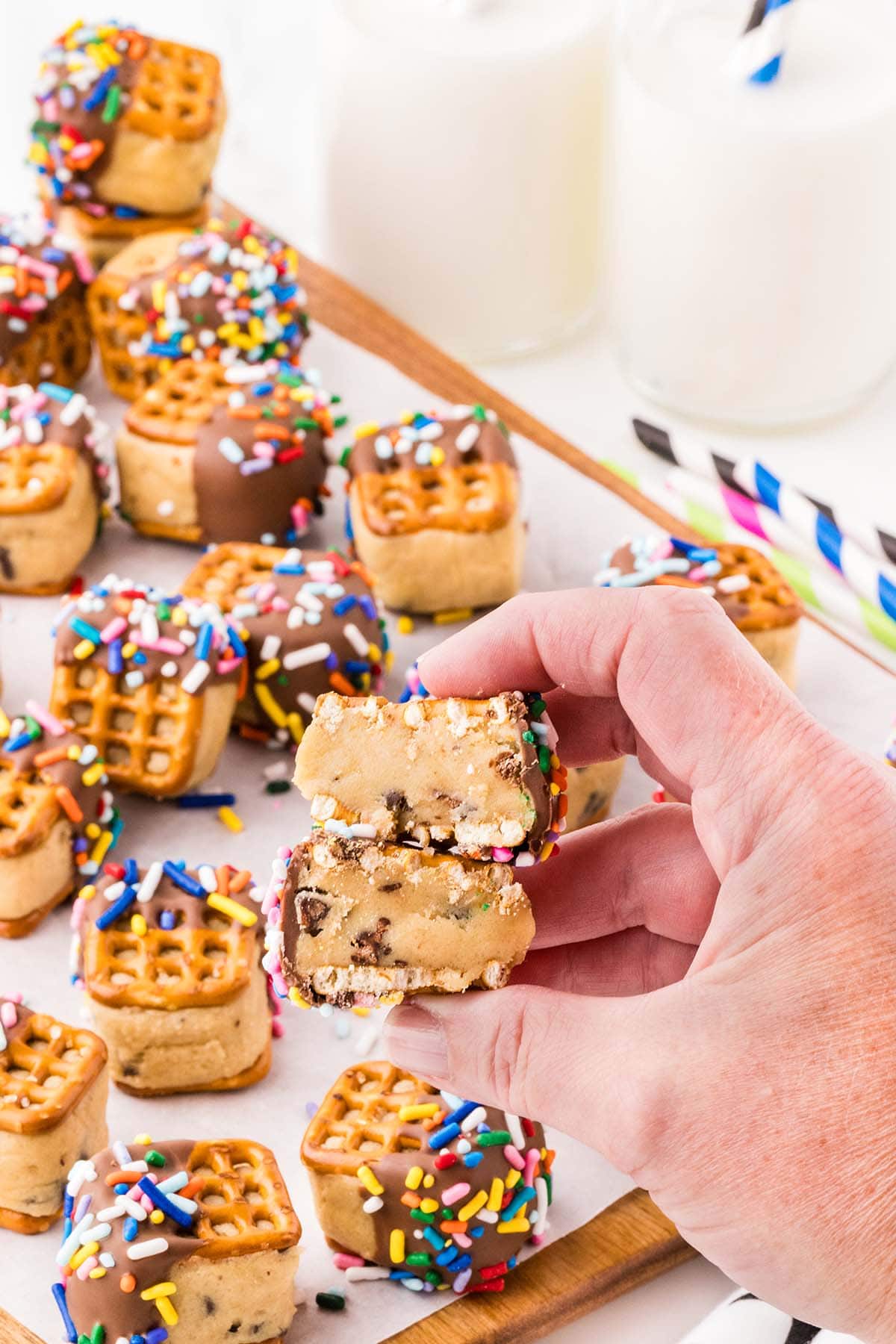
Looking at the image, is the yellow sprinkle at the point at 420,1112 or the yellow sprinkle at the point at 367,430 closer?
the yellow sprinkle at the point at 420,1112

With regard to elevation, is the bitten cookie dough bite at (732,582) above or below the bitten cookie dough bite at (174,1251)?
above

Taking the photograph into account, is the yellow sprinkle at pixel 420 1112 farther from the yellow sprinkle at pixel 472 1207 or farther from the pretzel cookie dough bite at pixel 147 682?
the pretzel cookie dough bite at pixel 147 682

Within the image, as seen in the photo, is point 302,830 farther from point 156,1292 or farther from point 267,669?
point 156,1292

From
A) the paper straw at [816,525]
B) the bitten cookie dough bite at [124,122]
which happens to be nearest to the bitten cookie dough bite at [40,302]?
the bitten cookie dough bite at [124,122]

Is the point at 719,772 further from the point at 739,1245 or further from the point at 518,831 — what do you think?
the point at 739,1245

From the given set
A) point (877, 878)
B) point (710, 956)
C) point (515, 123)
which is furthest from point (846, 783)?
point (515, 123)

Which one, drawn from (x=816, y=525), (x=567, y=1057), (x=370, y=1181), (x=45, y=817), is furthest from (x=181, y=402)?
(x=567, y=1057)
